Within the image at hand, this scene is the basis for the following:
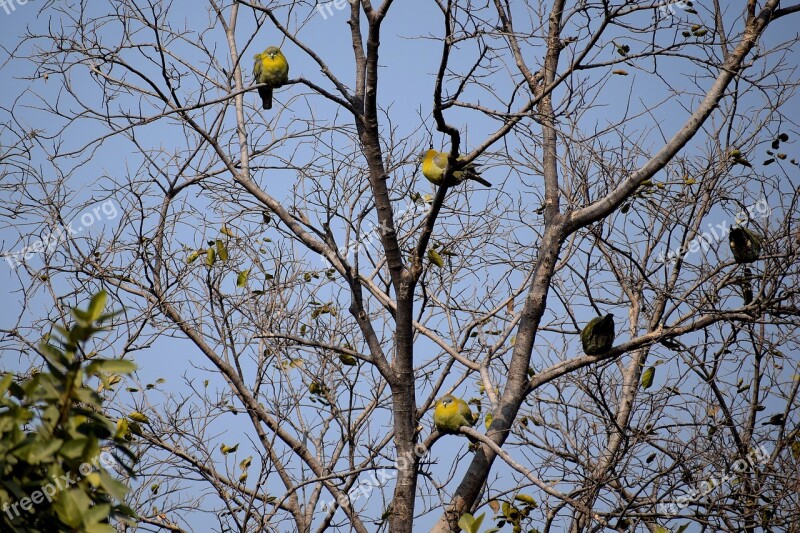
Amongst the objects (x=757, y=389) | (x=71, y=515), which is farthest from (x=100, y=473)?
(x=757, y=389)

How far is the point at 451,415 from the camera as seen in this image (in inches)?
130

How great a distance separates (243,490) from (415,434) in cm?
125

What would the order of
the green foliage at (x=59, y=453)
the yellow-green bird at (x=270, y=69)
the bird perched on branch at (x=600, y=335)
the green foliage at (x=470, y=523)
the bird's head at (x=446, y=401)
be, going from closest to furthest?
the green foliage at (x=59, y=453), the green foliage at (x=470, y=523), the bird perched on branch at (x=600, y=335), the bird's head at (x=446, y=401), the yellow-green bird at (x=270, y=69)

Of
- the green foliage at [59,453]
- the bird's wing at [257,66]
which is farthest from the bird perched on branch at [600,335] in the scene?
the green foliage at [59,453]

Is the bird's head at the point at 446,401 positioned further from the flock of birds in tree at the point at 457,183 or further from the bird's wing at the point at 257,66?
the bird's wing at the point at 257,66

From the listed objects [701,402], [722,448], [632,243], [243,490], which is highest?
[632,243]

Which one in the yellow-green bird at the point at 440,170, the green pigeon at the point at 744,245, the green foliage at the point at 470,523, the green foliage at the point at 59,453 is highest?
the green pigeon at the point at 744,245

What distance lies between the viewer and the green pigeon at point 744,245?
3.34m

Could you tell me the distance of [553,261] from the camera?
3650 millimetres

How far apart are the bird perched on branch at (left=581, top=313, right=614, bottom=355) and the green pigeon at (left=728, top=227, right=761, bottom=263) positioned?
68cm

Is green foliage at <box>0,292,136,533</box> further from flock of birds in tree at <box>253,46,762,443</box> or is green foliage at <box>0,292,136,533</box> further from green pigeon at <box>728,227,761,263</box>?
green pigeon at <box>728,227,761,263</box>

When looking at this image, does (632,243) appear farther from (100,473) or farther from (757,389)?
(100,473)

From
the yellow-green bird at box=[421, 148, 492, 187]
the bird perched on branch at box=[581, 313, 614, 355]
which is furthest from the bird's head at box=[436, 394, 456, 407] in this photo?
the yellow-green bird at box=[421, 148, 492, 187]

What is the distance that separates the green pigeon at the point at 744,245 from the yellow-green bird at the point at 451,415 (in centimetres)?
142
